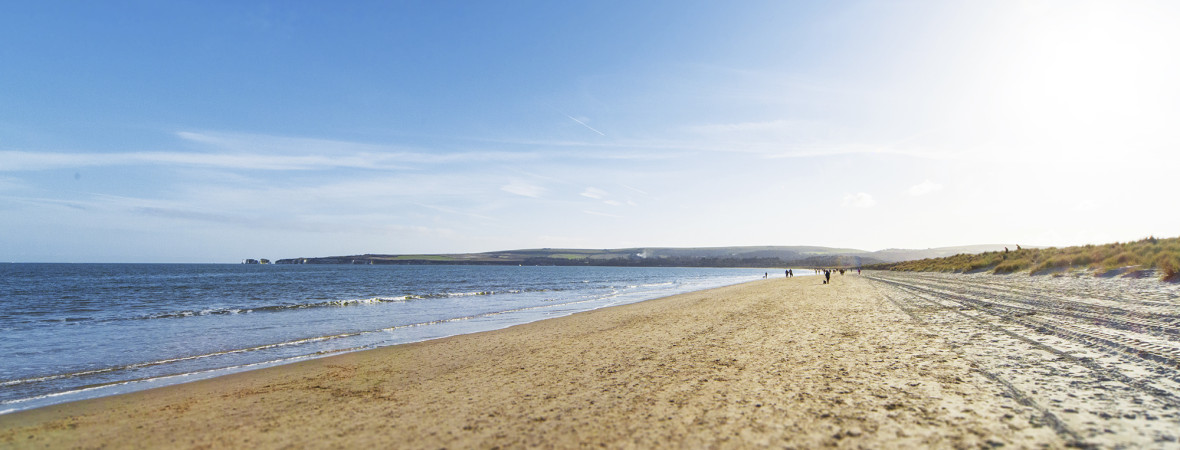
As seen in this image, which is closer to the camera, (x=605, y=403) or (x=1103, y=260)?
(x=605, y=403)

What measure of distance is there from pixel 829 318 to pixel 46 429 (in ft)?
52.6

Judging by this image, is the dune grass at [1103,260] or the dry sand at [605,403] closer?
the dry sand at [605,403]

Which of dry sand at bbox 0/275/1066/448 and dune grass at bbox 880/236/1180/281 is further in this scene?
dune grass at bbox 880/236/1180/281

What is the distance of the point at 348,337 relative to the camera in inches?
639

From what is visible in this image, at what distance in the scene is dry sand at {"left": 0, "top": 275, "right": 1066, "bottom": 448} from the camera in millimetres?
4863

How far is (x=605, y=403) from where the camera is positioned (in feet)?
20.8

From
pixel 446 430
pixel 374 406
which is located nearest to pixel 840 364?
pixel 446 430

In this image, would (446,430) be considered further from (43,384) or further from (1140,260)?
(1140,260)

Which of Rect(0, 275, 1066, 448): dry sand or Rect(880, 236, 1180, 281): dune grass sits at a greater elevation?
Rect(880, 236, 1180, 281): dune grass

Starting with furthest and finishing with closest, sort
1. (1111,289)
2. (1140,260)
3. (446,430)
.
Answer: (1140,260) < (1111,289) < (446,430)

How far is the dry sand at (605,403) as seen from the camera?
4.86 m

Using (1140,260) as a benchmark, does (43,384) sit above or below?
below

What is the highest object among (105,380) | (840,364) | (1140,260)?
(1140,260)

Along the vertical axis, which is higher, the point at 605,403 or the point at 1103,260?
the point at 1103,260
